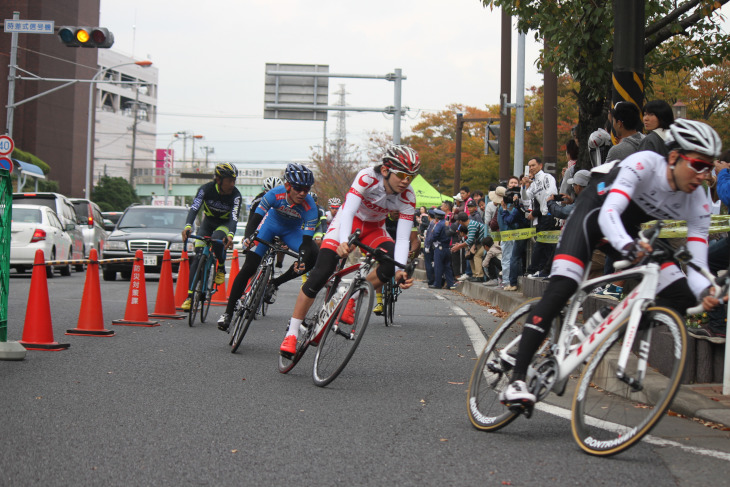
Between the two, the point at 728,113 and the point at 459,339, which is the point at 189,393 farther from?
the point at 728,113

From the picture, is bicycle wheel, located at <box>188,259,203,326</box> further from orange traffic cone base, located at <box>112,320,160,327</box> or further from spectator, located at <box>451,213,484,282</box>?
spectator, located at <box>451,213,484,282</box>

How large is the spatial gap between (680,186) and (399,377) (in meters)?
3.30

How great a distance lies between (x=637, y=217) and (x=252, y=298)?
4584 mm

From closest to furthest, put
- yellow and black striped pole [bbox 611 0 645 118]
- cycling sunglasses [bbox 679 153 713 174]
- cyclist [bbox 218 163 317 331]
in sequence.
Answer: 1. cycling sunglasses [bbox 679 153 713 174]
2. cyclist [bbox 218 163 317 331]
3. yellow and black striped pole [bbox 611 0 645 118]

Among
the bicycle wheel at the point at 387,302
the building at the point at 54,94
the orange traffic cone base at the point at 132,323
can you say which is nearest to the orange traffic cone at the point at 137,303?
the orange traffic cone base at the point at 132,323

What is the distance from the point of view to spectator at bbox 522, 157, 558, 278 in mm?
13039

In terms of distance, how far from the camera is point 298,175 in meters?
8.67

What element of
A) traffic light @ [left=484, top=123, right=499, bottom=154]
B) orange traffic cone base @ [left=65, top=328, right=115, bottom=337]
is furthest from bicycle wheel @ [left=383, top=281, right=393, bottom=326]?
traffic light @ [left=484, top=123, right=499, bottom=154]

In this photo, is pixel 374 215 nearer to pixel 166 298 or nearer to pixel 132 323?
pixel 132 323

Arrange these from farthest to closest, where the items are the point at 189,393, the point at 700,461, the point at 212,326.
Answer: the point at 212,326 → the point at 189,393 → the point at 700,461

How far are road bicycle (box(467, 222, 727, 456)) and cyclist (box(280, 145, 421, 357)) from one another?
189 cm

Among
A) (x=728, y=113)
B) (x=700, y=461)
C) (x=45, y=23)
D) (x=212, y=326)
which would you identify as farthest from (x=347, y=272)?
(x=728, y=113)

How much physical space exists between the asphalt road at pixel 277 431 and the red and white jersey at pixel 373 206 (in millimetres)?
1148

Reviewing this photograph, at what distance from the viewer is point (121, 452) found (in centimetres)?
457
